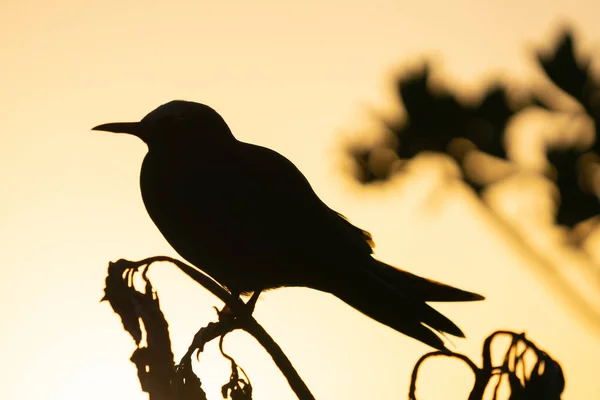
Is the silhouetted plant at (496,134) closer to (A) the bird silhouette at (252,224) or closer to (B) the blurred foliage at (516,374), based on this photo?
(A) the bird silhouette at (252,224)

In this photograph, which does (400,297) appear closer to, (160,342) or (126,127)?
(126,127)

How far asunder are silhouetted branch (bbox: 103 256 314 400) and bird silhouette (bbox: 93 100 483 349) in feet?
3.17

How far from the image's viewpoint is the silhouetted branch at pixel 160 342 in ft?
6.43

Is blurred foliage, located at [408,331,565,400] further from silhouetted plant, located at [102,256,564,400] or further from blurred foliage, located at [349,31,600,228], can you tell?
blurred foliage, located at [349,31,600,228]

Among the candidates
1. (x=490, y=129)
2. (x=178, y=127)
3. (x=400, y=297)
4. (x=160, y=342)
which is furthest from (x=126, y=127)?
(x=490, y=129)

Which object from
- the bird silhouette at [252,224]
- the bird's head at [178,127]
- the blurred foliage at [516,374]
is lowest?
the blurred foliage at [516,374]

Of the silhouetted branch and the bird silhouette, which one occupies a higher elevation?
the bird silhouette

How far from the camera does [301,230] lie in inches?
149

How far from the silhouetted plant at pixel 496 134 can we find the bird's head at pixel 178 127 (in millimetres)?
1410

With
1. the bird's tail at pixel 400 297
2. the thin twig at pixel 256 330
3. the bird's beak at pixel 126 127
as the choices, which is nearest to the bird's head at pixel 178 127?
the bird's beak at pixel 126 127

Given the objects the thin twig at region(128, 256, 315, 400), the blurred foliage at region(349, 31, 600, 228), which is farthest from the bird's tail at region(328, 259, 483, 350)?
the blurred foliage at region(349, 31, 600, 228)

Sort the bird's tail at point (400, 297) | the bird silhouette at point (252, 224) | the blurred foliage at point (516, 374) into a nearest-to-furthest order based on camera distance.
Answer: the blurred foliage at point (516, 374) < the bird's tail at point (400, 297) < the bird silhouette at point (252, 224)

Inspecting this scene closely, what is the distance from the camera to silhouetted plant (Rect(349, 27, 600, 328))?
4898 millimetres

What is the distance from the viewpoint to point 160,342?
2025 millimetres
